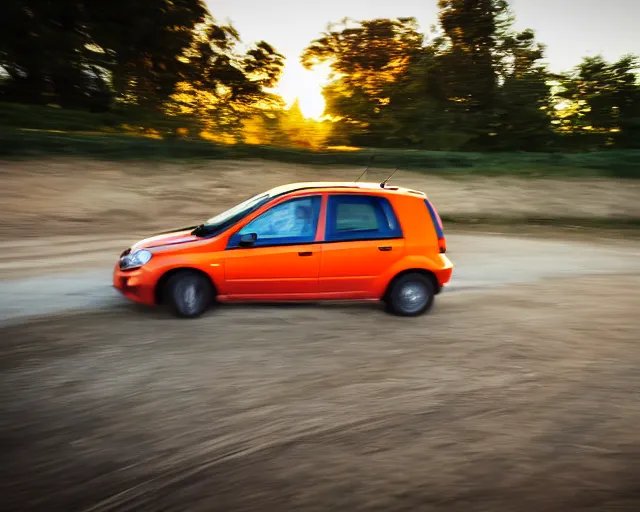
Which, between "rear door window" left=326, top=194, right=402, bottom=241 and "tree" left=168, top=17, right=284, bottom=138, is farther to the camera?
"tree" left=168, top=17, right=284, bottom=138

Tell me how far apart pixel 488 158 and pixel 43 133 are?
17.8m

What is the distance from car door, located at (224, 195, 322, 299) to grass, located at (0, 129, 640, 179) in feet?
49.1

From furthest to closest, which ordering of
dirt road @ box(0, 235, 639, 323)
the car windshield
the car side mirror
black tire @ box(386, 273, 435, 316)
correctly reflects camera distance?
1. dirt road @ box(0, 235, 639, 323)
2. black tire @ box(386, 273, 435, 316)
3. the car windshield
4. the car side mirror

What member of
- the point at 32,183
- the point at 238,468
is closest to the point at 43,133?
the point at 32,183

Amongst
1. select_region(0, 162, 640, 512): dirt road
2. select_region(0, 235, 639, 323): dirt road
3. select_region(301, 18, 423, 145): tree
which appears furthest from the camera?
select_region(301, 18, 423, 145): tree

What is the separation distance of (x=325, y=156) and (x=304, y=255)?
2017 centimetres

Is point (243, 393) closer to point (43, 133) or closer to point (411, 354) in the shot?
point (411, 354)

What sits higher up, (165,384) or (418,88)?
(418,88)

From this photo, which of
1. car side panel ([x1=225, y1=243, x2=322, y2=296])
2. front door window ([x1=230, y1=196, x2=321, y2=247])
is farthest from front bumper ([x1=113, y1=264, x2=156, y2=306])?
front door window ([x1=230, y1=196, x2=321, y2=247])

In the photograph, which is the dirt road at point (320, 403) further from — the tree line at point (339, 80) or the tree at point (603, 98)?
the tree at point (603, 98)

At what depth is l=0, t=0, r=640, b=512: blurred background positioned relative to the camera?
412 cm

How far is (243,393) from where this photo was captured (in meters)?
5.42

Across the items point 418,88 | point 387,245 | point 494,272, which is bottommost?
point 494,272

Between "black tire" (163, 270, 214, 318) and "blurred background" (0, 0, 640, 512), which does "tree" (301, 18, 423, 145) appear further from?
"black tire" (163, 270, 214, 318)
